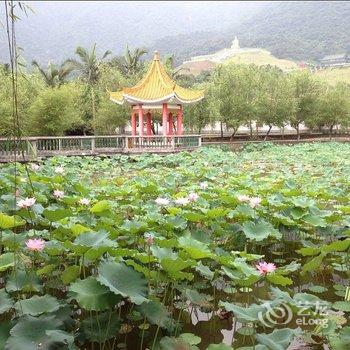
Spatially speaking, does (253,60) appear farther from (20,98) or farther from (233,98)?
(20,98)

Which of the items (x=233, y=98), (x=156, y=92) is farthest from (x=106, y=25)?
(x=156, y=92)

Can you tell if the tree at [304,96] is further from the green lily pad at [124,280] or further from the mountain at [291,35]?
the mountain at [291,35]

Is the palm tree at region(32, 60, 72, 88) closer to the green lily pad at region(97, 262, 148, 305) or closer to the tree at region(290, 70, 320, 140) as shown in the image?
the tree at region(290, 70, 320, 140)

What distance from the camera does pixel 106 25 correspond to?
527 ft

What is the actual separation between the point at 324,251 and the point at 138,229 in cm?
145

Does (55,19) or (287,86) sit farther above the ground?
(55,19)

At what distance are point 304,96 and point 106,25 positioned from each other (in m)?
141

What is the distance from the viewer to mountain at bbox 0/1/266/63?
122 m

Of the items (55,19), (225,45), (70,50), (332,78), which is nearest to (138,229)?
(332,78)

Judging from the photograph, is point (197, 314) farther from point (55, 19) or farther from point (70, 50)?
point (55, 19)

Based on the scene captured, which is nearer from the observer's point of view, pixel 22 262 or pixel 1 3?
pixel 1 3

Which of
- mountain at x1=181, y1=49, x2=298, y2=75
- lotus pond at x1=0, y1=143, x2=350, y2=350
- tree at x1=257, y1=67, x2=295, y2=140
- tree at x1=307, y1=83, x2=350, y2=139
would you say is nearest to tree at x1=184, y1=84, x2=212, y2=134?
tree at x1=257, y1=67, x2=295, y2=140

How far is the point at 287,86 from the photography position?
1224 inches

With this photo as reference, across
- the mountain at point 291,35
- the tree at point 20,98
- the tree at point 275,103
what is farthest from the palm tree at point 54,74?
the mountain at point 291,35
